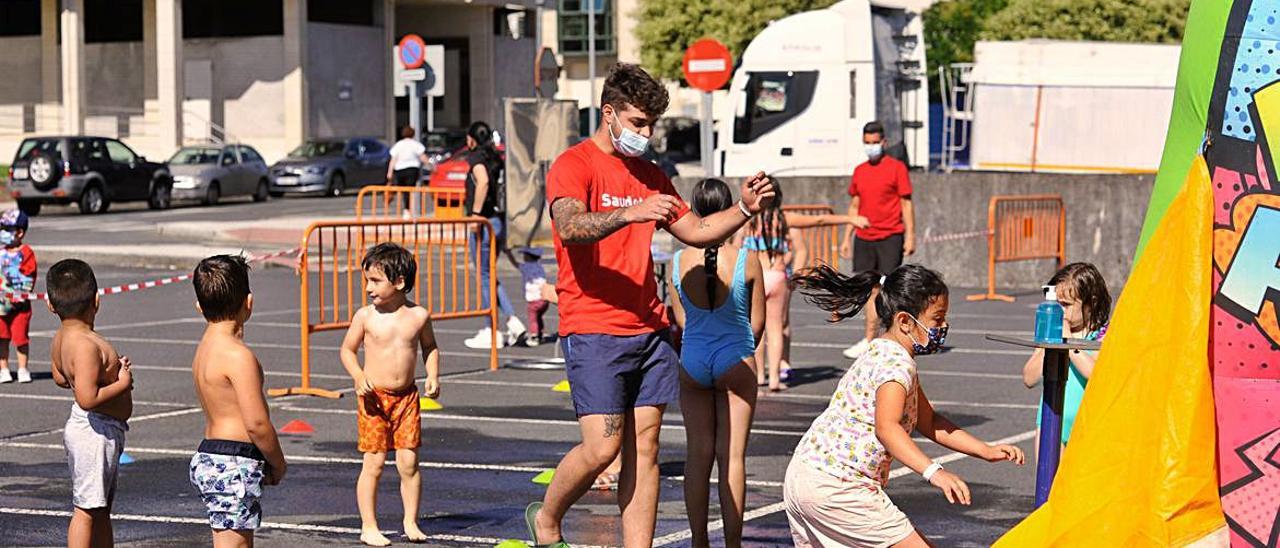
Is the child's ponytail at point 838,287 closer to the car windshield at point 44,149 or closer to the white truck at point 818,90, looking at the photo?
the white truck at point 818,90

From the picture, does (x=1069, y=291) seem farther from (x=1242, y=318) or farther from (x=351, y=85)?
(x=351, y=85)

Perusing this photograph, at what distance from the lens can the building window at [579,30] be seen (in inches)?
3029

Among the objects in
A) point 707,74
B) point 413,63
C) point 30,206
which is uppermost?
point 413,63

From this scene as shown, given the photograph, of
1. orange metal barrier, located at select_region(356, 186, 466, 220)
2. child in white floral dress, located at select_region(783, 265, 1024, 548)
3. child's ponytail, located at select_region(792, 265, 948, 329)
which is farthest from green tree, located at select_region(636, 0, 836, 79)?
child in white floral dress, located at select_region(783, 265, 1024, 548)

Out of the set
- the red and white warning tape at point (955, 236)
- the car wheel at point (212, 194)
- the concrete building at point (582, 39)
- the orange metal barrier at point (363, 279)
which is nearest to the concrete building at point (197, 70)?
the car wheel at point (212, 194)

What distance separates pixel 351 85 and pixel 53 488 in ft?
154

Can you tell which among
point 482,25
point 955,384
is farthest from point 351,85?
point 955,384

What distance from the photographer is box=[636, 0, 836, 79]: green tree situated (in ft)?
210

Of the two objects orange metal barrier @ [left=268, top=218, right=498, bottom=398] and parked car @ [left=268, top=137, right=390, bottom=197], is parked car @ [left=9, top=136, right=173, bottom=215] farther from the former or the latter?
orange metal barrier @ [left=268, top=218, right=498, bottom=398]

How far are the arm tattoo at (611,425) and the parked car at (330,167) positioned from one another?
122 feet

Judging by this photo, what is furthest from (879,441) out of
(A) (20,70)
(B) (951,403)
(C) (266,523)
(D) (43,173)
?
(A) (20,70)

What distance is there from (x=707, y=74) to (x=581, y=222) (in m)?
21.1

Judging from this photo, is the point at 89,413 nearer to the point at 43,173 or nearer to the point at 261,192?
the point at 43,173

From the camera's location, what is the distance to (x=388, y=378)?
8.63 metres
